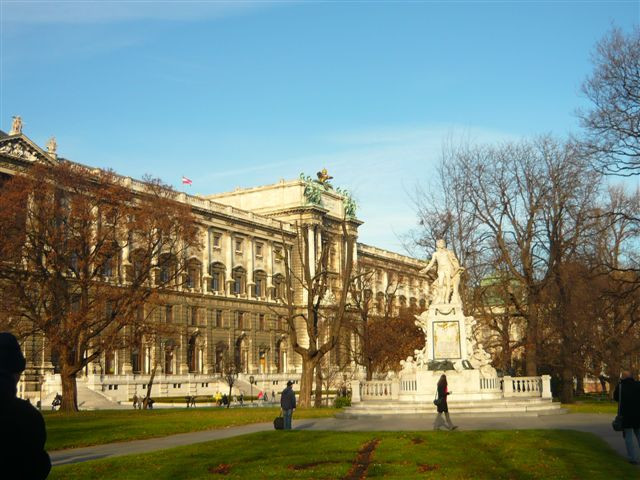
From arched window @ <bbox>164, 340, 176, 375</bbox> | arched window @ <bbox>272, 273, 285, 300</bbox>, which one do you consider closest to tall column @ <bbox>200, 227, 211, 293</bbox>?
arched window @ <bbox>164, 340, 176, 375</bbox>

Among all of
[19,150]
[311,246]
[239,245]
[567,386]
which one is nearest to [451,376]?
[567,386]

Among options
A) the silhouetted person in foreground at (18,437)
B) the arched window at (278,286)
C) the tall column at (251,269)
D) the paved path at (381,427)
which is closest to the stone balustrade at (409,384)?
the paved path at (381,427)

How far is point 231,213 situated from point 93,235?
54803mm

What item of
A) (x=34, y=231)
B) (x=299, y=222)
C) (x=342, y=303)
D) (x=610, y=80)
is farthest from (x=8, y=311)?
(x=299, y=222)

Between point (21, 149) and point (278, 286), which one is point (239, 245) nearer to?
point (278, 286)

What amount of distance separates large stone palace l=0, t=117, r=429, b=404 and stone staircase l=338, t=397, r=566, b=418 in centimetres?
3705

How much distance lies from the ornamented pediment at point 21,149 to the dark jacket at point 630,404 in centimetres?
5540

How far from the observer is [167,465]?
17734 millimetres

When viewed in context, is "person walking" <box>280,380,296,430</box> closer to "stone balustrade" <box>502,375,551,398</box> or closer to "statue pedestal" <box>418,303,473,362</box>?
"statue pedestal" <box>418,303,473,362</box>

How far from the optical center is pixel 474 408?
3127 cm

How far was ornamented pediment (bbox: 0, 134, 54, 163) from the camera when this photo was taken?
214 ft

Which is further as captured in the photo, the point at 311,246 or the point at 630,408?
the point at 311,246

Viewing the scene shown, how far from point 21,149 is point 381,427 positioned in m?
49.3

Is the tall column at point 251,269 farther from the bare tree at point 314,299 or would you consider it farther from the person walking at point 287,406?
the person walking at point 287,406
